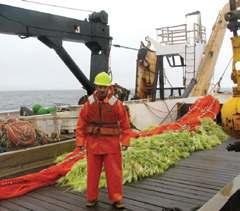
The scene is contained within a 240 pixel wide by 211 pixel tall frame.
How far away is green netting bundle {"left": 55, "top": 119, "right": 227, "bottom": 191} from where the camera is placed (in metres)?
6.79

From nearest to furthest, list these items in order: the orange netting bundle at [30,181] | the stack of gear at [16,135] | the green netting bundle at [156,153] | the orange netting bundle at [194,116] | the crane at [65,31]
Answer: the orange netting bundle at [30,181] → the green netting bundle at [156,153] → the crane at [65,31] → the stack of gear at [16,135] → the orange netting bundle at [194,116]

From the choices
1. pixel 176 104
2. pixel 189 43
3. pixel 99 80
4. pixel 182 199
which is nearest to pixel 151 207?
pixel 182 199

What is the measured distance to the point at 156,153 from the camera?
7.87 m

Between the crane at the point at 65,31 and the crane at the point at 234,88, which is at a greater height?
the crane at the point at 65,31

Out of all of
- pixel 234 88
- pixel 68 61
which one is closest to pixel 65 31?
pixel 68 61

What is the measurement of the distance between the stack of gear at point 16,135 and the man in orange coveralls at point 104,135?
3.61m

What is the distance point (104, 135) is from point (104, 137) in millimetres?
34

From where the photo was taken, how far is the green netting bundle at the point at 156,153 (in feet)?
22.3

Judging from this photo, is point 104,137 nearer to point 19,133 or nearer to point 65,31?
point 19,133

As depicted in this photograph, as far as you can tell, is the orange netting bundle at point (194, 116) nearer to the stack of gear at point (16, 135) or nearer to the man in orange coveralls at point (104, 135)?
the stack of gear at point (16, 135)

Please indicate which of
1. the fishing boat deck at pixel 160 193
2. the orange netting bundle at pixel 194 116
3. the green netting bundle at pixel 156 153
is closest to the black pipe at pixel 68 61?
the orange netting bundle at pixel 194 116

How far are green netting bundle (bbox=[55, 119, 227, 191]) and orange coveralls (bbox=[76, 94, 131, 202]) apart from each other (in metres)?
0.97

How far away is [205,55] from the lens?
1775 centimetres

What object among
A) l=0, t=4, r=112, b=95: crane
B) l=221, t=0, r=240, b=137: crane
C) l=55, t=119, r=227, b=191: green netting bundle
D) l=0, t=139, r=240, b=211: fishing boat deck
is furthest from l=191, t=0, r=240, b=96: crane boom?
l=221, t=0, r=240, b=137: crane
